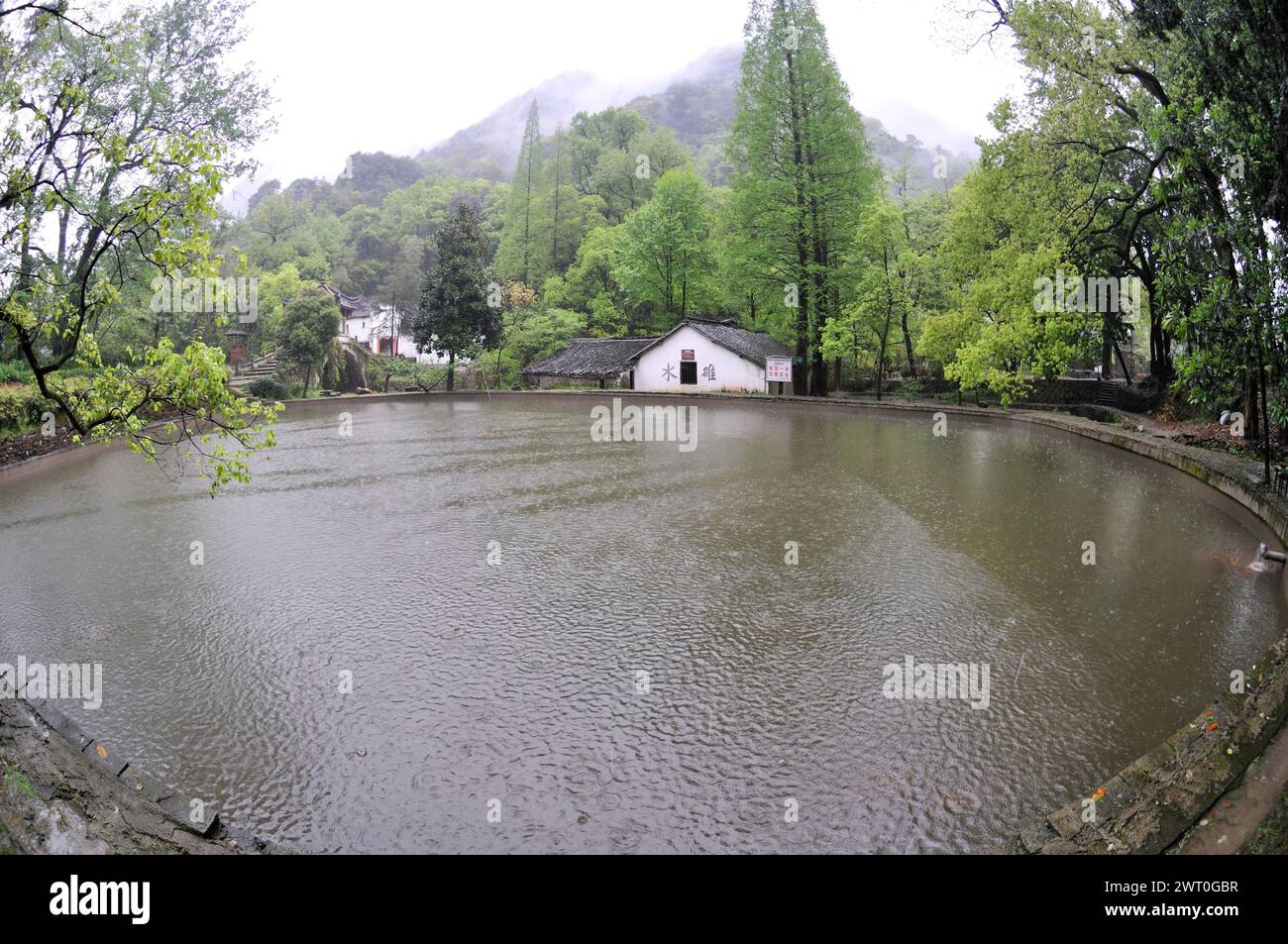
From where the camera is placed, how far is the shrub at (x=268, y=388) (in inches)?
1419

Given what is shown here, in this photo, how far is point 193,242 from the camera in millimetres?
5328

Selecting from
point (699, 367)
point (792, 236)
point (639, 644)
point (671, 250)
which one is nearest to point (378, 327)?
point (671, 250)

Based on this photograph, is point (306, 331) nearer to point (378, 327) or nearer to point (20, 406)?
point (20, 406)

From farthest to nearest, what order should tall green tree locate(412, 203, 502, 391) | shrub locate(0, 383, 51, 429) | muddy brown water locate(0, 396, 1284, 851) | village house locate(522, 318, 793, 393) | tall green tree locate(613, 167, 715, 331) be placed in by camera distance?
tall green tree locate(412, 203, 502, 391)
tall green tree locate(613, 167, 715, 331)
village house locate(522, 318, 793, 393)
shrub locate(0, 383, 51, 429)
muddy brown water locate(0, 396, 1284, 851)

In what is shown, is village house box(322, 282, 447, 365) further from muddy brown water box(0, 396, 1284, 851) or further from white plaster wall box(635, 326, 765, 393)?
muddy brown water box(0, 396, 1284, 851)

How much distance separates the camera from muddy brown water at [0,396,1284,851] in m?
4.42

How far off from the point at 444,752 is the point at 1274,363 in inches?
372

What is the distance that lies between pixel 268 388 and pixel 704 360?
2150 cm

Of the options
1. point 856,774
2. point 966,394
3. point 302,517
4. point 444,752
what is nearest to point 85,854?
point 444,752

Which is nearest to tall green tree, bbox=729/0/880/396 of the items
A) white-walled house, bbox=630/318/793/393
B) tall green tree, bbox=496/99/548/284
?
white-walled house, bbox=630/318/793/393

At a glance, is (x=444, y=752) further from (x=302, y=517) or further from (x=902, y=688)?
(x=302, y=517)

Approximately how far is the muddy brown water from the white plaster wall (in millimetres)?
23789

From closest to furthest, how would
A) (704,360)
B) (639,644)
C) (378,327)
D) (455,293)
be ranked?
(639,644) < (704,360) < (455,293) < (378,327)

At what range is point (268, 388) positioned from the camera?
3659cm
